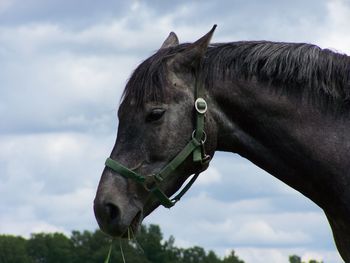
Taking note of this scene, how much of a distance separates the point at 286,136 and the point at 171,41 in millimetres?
2174

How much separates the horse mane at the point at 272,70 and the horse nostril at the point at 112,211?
1293 mm

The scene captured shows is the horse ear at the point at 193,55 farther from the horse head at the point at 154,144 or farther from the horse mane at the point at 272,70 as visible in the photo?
the horse mane at the point at 272,70

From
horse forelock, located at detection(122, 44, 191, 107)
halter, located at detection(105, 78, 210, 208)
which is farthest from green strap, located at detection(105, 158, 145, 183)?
horse forelock, located at detection(122, 44, 191, 107)

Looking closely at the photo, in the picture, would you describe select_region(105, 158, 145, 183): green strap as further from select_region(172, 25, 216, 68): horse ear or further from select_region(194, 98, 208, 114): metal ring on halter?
select_region(172, 25, 216, 68): horse ear

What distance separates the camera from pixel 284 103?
14.5 m

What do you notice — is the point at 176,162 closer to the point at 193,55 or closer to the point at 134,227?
the point at 134,227

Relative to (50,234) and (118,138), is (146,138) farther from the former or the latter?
(50,234)

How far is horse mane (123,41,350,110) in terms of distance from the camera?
47.1ft

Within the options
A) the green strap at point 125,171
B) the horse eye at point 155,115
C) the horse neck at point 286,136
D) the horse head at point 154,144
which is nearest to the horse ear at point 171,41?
the horse head at point 154,144

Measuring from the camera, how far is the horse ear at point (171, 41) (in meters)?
15.4

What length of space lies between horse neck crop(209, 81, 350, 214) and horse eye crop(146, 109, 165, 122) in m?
0.70

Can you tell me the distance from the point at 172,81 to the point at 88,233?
425ft

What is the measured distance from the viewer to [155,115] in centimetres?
1423

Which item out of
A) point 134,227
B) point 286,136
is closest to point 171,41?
point 286,136
